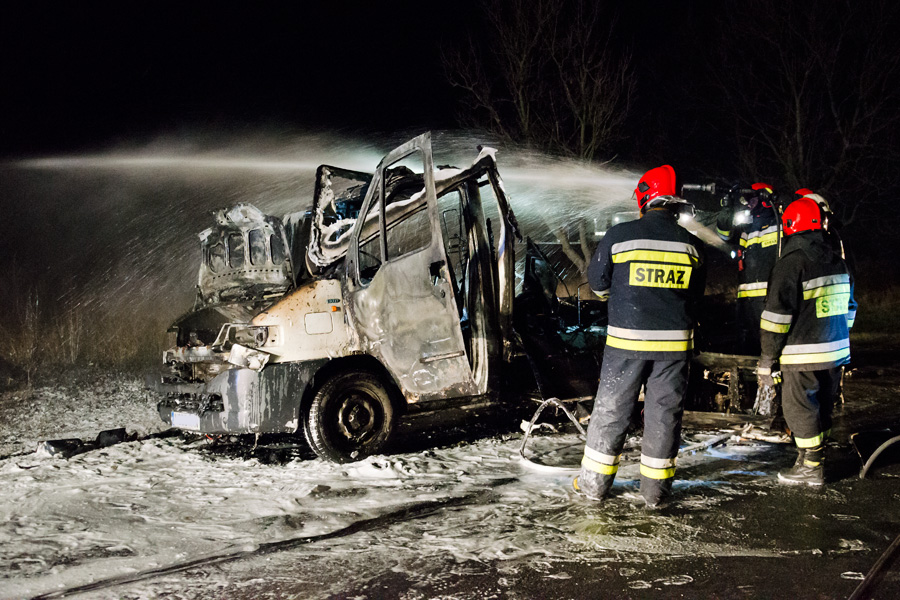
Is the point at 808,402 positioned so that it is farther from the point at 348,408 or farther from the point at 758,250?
the point at 348,408

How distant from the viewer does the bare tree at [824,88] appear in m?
13.5

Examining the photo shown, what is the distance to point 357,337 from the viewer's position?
5.02m

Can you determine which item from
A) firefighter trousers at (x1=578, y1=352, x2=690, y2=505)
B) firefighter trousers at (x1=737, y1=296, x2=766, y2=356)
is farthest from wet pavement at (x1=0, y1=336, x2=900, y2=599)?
firefighter trousers at (x1=737, y1=296, x2=766, y2=356)

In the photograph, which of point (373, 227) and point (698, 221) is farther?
point (698, 221)

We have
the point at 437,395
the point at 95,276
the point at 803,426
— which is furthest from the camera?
the point at 95,276

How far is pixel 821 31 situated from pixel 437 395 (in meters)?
12.9

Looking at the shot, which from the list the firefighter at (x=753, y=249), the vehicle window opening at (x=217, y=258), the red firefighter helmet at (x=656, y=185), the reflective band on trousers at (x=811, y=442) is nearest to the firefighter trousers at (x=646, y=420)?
the red firefighter helmet at (x=656, y=185)

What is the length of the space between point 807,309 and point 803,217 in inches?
23.7

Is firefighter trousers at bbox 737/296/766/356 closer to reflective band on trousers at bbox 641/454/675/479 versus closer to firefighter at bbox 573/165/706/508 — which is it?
firefighter at bbox 573/165/706/508

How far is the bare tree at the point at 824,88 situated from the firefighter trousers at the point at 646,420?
1208 centimetres

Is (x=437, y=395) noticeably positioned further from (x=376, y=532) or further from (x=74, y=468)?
(x=74, y=468)

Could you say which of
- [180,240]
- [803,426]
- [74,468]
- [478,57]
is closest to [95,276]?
[180,240]

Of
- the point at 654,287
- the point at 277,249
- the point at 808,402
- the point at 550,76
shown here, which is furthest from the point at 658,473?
the point at 550,76

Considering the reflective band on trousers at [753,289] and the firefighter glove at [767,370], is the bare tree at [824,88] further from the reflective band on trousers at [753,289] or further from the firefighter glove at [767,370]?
the firefighter glove at [767,370]
